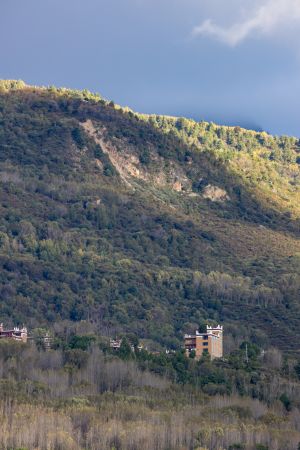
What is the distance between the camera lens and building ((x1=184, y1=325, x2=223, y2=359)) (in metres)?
126

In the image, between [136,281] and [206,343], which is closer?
[206,343]

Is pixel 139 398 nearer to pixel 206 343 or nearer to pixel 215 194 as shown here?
pixel 206 343

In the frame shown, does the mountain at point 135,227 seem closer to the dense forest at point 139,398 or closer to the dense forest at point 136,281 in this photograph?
the dense forest at point 136,281

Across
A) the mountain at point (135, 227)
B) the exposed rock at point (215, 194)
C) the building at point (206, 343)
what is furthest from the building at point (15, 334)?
the exposed rock at point (215, 194)

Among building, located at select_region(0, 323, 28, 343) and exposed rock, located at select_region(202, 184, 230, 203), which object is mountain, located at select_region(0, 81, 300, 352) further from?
building, located at select_region(0, 323, 28, 343)

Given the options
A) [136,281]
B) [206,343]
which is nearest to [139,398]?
[206,343]

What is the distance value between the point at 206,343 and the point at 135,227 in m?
33.8

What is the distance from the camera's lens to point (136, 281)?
5640 inches

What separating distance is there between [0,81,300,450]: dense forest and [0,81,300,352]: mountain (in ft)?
0.55

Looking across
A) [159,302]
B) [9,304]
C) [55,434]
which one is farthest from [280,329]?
[55,434]

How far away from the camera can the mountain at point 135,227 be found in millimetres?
136000

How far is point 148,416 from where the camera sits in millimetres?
96000

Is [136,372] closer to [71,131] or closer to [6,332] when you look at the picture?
[6,332]

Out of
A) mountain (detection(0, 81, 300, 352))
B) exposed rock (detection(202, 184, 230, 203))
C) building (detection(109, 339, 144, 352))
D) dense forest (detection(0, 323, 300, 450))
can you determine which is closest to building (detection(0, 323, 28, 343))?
dense forest (detection(0, 323, 300, 450))
